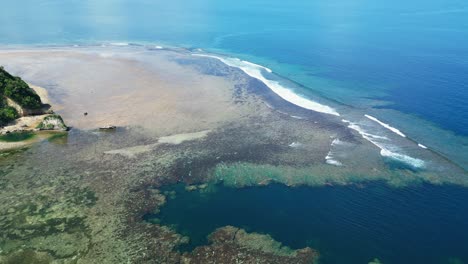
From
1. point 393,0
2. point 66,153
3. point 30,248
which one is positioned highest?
point 393,0

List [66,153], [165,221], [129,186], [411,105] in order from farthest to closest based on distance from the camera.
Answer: [411,105], [66,153], [129,186], [165,221]

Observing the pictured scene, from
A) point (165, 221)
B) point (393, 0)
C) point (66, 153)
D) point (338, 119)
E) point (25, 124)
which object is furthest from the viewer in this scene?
point (393, 0)

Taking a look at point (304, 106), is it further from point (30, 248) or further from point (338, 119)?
point (30, 248)

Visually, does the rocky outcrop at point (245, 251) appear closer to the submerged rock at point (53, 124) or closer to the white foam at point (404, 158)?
the white foam at point (404, 158)

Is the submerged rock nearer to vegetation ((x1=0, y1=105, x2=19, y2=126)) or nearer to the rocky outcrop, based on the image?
vegetation ((x1=0, y1=105, x2=19, y2=126))

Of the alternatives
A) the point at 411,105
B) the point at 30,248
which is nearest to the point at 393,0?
the point at 411,105

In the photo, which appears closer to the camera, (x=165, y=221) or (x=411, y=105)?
(x=165, y=221)

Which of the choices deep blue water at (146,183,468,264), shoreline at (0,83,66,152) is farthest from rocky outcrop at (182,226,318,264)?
shoreline at (0,83,66,152)

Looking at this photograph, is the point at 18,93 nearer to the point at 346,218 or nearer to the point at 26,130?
the point at 26,130

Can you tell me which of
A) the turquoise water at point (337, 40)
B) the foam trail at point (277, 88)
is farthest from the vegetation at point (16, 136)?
the turquoise water at point (337, 40)
